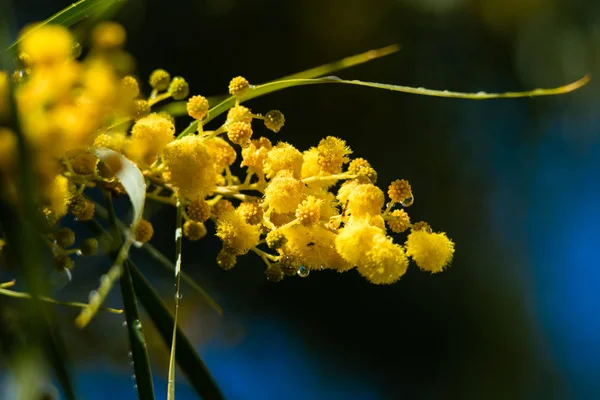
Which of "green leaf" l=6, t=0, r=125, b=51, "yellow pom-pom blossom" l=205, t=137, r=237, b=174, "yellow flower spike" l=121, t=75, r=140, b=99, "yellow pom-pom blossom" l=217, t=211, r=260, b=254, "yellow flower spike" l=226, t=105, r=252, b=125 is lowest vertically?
"yellow pom-pom blossom" l=217, t=211, r=260, b=254

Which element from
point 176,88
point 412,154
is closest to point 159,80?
point 176,88

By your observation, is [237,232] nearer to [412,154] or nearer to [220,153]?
[220,153]

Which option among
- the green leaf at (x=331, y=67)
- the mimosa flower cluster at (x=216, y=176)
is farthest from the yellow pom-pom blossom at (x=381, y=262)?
the green leaf at (x=331, y=67)

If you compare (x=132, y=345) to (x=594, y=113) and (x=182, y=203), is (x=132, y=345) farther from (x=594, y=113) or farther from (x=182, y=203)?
(x=594, y=113)

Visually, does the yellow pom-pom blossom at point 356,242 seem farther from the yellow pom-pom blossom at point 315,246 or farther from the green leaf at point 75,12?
the green leaf at point 75,12

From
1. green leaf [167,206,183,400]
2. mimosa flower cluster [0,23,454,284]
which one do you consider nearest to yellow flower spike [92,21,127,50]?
mimosa flower cluster [0,23,454,284]

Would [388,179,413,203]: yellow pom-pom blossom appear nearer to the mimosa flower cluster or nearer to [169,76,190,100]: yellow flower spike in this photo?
the mimosa flower cluster

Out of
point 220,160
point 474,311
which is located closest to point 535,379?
point 474,311
